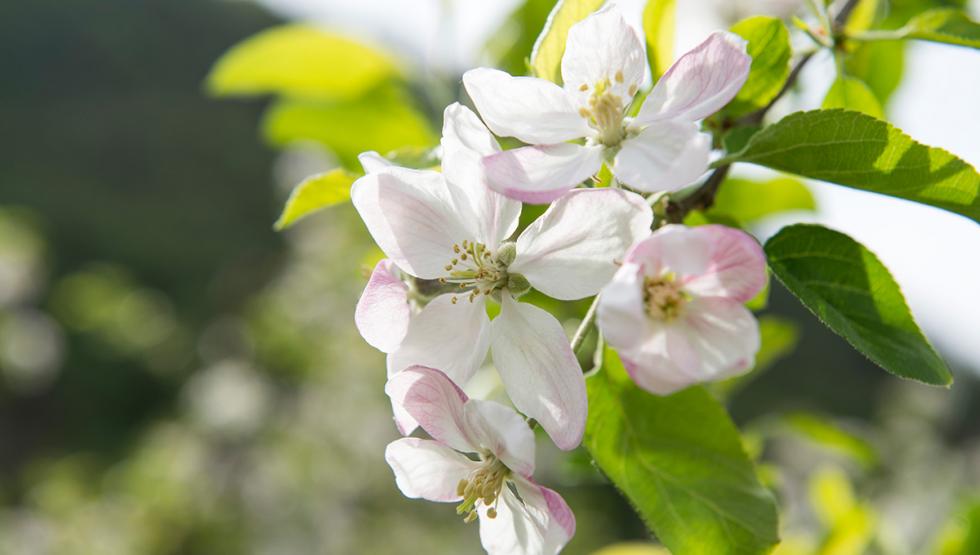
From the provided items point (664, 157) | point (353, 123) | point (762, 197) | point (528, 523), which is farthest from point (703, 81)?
point (353, 123)

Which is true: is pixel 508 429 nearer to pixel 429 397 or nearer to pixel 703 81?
pixel 429 397

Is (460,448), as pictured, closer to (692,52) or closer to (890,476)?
(692,52)

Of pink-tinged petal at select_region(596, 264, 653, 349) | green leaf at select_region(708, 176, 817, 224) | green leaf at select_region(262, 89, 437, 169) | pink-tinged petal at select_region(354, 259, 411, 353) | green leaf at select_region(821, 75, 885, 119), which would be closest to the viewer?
pink-tinged petal at select_region(596, 264, 653, 349)

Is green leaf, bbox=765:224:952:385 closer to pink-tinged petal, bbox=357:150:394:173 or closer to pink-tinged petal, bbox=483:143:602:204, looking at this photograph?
pink-tinged petal, bbox=483:143:602:204

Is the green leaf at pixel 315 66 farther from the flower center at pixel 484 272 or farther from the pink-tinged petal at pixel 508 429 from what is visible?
the pink-tinged petal at pixel 508 429

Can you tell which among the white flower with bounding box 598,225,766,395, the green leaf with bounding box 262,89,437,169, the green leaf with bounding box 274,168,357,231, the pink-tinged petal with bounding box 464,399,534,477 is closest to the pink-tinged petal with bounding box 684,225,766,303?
the white flower with bounding box 598,225,766,395
